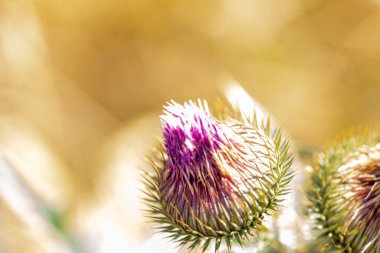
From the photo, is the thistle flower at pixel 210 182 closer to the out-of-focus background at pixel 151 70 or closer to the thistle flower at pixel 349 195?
the thistle flower at pixel 349 195

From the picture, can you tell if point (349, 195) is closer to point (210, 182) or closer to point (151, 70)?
point (210, 182)

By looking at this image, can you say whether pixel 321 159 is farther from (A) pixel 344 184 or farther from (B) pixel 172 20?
(B) pixel 172 20

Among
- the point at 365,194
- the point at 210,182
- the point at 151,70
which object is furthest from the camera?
the point at 151,70

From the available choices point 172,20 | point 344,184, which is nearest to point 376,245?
point 344,184

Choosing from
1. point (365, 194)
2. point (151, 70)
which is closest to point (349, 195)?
→ point (365, 194)

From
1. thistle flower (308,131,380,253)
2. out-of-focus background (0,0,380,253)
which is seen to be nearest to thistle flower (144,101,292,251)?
thistle flower (308,131,380,253)

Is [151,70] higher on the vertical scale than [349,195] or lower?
higher
